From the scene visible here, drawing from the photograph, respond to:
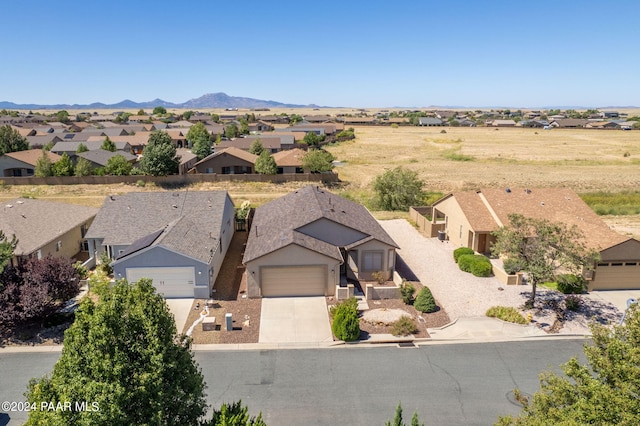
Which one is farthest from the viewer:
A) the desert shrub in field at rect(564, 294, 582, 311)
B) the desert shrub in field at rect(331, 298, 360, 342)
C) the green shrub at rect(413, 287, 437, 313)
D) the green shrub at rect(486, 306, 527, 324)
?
the desert shrub in field at rect(564, 294, 582, 311)

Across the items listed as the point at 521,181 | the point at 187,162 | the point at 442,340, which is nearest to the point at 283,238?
the point at 442,340

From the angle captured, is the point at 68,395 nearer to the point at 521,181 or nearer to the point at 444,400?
the point at 444,400

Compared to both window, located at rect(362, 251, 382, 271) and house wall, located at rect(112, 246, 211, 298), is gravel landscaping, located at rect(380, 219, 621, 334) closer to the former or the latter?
window, located at rect(362, 251, 382, 271)

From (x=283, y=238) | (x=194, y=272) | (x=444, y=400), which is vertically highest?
(x=283, y=238)

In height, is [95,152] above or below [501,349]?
above

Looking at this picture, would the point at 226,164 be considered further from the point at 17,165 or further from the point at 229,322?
the point at 229,322

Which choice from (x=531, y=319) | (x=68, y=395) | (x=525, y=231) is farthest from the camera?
(x=525, y=231)

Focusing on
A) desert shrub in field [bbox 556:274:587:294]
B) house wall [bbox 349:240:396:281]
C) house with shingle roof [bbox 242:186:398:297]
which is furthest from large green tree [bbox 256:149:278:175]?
desert shrub in field [bbox 556:274:587:294]
